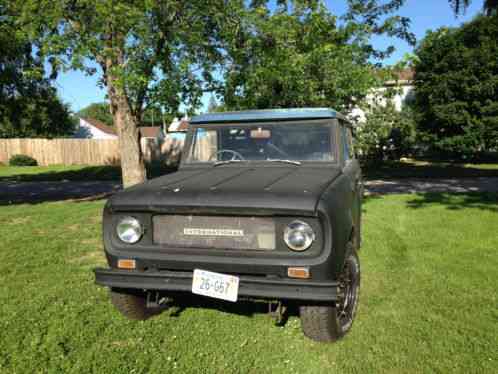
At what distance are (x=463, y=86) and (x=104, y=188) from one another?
16.1 meters

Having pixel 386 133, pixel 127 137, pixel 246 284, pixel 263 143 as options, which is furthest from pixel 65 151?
pixel 246 284

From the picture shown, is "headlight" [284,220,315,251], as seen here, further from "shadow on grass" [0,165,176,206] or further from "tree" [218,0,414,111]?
"shadow on grass" [0,165,176,206]

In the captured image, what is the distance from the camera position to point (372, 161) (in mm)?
23656

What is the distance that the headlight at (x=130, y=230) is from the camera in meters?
3.43

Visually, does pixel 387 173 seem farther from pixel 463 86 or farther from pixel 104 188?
pixel 104 188

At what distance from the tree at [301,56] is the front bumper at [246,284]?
5988 mm

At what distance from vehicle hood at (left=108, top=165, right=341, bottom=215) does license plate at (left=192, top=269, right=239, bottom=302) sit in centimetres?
48

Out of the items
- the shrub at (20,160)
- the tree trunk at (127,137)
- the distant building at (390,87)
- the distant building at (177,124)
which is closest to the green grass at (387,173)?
the distant building at (390,87)

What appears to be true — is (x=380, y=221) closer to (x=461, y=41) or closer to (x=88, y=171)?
(x=461, y=41)

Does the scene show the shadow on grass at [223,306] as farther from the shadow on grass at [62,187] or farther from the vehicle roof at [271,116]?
the shadow on grass at [62,187]

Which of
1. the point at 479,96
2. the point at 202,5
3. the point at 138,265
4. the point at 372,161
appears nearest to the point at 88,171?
the point at 372,161

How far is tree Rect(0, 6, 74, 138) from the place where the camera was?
321 inches

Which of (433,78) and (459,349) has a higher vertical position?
(433,78)

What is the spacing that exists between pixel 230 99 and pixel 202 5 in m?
1.94
